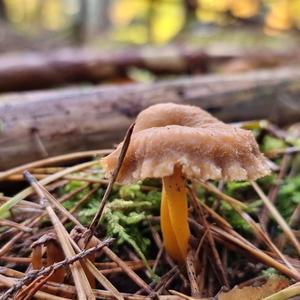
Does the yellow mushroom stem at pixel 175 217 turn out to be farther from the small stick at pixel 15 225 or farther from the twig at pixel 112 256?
the small stick at pixel 15 225

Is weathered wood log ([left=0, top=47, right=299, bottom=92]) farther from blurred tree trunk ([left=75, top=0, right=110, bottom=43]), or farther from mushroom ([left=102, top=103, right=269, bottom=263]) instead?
blurred tree trunk ([left=75, top=0, right=110, bottom=43])

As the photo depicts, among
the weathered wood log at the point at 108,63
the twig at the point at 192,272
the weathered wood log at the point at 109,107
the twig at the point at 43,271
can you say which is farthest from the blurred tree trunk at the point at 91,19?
the twig at the point at 43,271

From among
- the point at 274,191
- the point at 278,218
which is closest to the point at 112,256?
the point at 278,218

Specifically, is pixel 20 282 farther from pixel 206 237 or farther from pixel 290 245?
pixel 290 245

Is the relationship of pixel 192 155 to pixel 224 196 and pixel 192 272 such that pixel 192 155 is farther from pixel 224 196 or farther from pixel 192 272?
pixel 224 196

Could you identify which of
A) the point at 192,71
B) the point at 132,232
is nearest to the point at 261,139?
the point at 132,232
